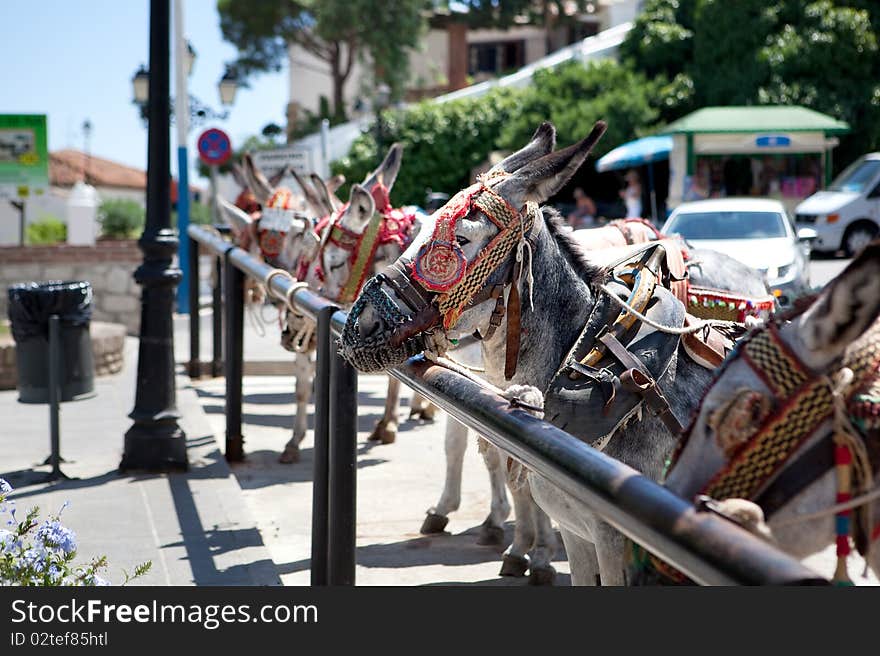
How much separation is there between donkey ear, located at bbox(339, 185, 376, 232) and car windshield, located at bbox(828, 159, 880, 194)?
1885cm

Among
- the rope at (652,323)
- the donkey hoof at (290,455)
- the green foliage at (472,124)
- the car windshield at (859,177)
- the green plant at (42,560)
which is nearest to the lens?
the green plant at (42,560)

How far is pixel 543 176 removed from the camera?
3756 millimetres

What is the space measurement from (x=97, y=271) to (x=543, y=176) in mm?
14551

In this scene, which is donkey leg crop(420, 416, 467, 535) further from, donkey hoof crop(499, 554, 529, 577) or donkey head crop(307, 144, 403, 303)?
donkey head crop(307, 144, 403, 303)

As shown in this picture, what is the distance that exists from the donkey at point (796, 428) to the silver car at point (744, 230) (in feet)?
37.0

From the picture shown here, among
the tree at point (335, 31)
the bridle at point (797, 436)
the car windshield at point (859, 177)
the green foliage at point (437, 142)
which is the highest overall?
the tree at point (335, 31)

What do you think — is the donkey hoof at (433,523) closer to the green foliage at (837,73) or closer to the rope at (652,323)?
the rope at (652,323)

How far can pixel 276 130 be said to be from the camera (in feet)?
89.2

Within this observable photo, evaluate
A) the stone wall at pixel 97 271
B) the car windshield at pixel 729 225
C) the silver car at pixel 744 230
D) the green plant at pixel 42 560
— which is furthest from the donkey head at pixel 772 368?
the stone wall at pixel 97 271

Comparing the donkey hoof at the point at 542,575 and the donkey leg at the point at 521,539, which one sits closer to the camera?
the donkey hoof at the point at 542,575

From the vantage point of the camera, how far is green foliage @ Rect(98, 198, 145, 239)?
29677mm

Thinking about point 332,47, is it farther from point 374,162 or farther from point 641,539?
point 641,539

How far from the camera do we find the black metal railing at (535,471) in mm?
1599

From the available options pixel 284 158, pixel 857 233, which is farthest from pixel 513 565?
pixel 857 233
